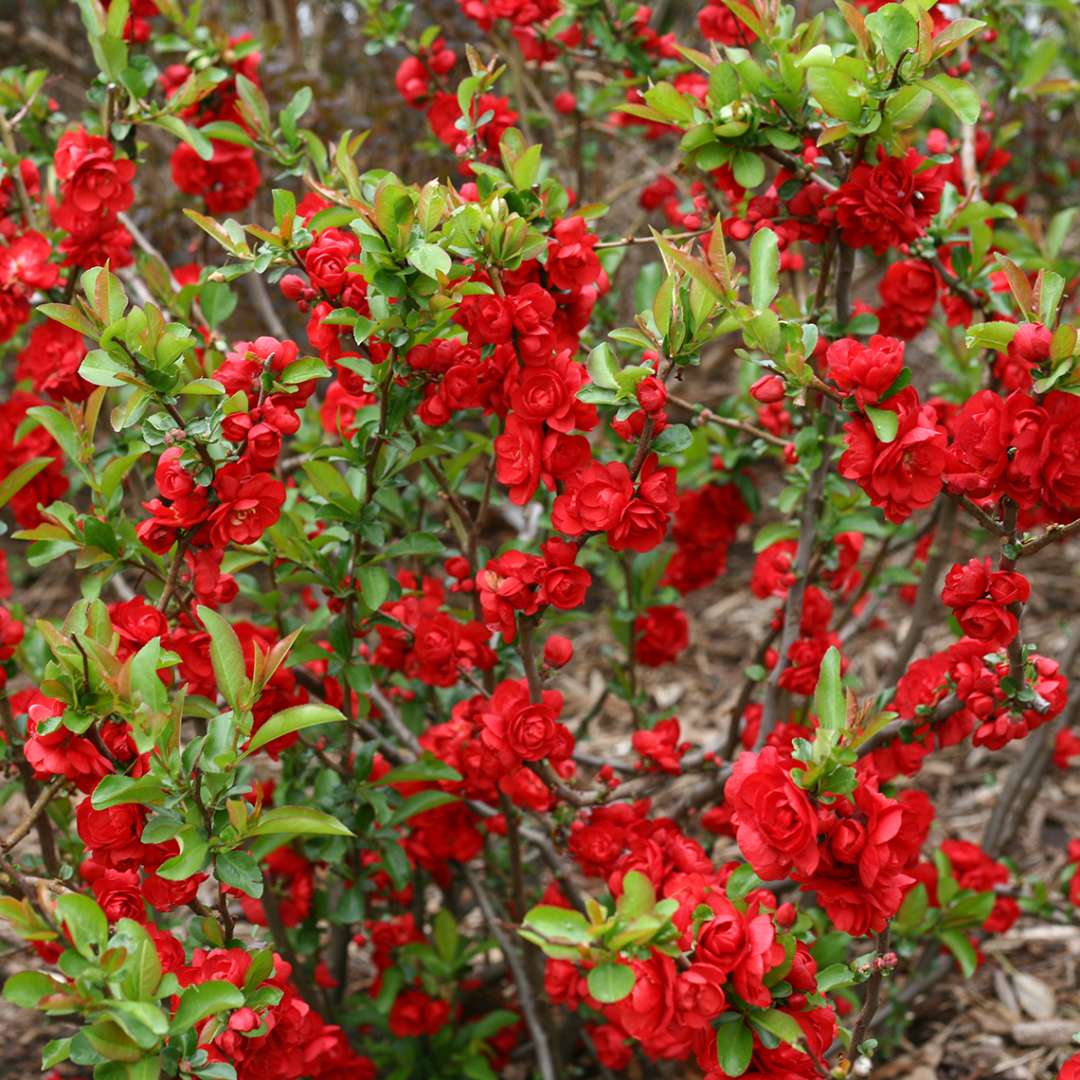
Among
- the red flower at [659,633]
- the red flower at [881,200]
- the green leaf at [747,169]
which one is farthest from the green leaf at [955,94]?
the red flower at [659,633]

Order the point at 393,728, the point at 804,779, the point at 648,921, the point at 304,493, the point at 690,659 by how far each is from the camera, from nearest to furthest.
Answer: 1. the point at 648,921
2. the point at 804,779
3. the point at 304,493
4. the point at 393,728
5. the point at 690,659

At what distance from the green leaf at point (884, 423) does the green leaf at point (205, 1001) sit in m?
0.85

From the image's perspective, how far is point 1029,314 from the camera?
137 centimetres

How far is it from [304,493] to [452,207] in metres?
0.61

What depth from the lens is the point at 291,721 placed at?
1.31 m

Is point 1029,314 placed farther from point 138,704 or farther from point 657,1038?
point 138,704

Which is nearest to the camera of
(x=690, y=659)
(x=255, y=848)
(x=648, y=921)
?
(x=648, y=921)

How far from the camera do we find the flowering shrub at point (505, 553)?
126 cm

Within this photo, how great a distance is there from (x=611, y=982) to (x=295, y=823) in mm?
396

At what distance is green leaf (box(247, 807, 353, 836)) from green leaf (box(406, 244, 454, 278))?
0.59 meters

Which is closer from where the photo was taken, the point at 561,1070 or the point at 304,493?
the point at 304,493

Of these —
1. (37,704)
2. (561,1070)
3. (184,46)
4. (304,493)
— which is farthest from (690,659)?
(37,704)

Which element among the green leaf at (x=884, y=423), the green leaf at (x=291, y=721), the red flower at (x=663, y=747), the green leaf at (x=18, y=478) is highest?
the green leaf at (x=884, y=423)

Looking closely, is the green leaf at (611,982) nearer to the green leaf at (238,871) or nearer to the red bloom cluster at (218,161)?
the green leaf at (238,871)
